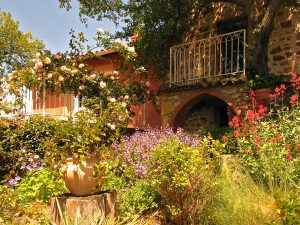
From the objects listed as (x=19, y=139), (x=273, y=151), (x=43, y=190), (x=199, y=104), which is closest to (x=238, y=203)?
(x=273, y=151)

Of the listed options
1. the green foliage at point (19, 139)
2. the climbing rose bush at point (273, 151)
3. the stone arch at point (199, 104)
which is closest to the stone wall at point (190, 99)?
the stone arch at point (199, 104)

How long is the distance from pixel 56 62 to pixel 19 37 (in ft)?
47.9

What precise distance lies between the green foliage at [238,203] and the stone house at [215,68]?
341 cm

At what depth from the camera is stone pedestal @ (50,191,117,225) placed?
12.4ft

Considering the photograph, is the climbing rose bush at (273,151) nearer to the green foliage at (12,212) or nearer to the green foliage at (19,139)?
the green foliage at (12,212)

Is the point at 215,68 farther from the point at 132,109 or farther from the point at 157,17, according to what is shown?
the point at 132,109

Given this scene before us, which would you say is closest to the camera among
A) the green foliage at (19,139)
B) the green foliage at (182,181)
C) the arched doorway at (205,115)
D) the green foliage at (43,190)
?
the green foliage at (182,181)

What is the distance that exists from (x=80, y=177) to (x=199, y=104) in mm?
6680

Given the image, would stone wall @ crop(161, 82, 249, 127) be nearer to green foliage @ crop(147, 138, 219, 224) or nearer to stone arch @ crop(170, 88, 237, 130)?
stone arch @ crop(170, 88, 237, 130)

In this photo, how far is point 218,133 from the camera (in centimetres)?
801

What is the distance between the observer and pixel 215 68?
29.7 feet

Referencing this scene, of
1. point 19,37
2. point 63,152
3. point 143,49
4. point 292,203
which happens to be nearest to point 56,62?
point 143,49

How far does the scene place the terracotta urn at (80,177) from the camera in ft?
13.2

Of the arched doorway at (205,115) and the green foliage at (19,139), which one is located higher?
the arched doorway at (205,115)
